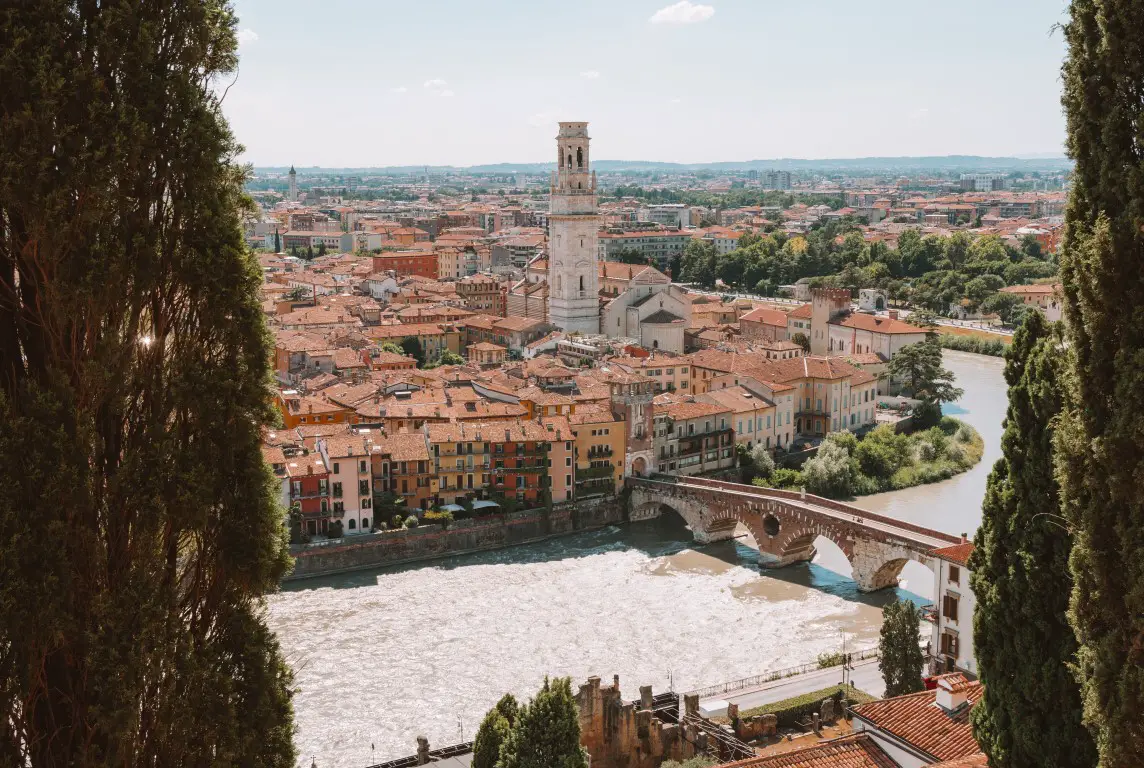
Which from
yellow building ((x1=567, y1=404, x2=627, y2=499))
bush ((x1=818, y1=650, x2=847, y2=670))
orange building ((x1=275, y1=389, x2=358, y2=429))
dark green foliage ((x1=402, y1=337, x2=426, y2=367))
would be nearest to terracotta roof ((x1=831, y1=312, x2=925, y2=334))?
dark green foliage ((x1=402, y1=337, x2=426, y2=367))

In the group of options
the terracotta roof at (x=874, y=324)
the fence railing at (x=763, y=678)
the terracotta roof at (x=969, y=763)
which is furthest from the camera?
the terracotta roof at (x=874, y=324)

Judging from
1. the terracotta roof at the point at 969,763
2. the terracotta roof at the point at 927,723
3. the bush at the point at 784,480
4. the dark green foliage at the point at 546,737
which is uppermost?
the terracotta roof at the point at 969,763

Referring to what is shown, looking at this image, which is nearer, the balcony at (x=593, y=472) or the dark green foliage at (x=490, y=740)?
the dark green foliage at (x=490, y=740)

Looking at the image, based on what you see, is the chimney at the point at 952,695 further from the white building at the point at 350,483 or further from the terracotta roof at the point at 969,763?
the white building at the point at 350,483

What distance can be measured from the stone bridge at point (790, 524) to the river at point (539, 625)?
273mm

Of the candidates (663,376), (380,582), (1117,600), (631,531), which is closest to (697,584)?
(631,531)

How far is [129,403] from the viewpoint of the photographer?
311 centimetres

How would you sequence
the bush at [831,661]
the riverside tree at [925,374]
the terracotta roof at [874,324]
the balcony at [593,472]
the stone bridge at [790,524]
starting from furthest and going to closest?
1. the terracotta roof at [874,324]
2. the riverside tree at [925,374]
3. the balcony at [593,472]
4. the stone bridge at [790,524]
5. the bush at [831,661]

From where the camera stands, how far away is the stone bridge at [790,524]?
1526cm

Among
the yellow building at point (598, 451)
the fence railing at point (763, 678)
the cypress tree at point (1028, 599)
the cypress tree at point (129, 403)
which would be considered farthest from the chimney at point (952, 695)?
the yellow building at point (598, 451)

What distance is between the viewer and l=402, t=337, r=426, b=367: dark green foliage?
31078 mm

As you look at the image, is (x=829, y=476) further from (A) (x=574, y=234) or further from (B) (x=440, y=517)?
(A) (x=574, y=234)

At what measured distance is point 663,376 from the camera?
24.5m

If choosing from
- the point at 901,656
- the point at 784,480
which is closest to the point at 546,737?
the point at 901,656
